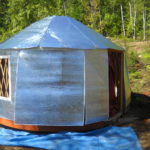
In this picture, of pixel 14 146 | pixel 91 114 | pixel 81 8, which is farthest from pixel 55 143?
pixel 81 8

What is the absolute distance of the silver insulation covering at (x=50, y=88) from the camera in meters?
4.91

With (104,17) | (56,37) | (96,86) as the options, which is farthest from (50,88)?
(104,17)

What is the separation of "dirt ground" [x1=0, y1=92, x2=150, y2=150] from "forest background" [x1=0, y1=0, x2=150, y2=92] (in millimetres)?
4020

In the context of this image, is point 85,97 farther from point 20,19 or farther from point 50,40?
point 20,19

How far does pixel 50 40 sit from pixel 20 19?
14.9 m

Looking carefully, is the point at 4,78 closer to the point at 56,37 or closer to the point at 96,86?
the point at 56,37

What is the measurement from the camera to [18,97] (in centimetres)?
494

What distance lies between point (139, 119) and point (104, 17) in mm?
20517

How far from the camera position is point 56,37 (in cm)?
522

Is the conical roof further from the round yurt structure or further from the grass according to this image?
the grass

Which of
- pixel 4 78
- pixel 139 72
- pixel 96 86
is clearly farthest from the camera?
pixel 139 72

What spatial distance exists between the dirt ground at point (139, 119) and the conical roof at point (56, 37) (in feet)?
5.94

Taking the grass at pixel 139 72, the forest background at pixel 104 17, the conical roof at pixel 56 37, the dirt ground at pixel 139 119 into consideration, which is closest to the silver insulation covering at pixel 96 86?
the conical roof at pixel 56 37

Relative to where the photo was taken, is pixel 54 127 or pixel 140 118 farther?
pixel 140 118
